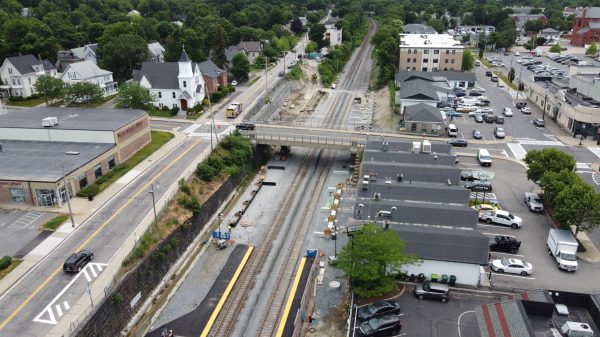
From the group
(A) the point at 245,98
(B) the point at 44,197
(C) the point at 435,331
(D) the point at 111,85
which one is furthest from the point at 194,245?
(D) the point at 111,85

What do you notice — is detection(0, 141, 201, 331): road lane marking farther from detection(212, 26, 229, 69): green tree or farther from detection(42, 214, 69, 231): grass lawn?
detection(212, 26, 229, 69): green tree

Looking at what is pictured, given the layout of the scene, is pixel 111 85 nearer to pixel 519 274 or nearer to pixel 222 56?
pixel 222 56

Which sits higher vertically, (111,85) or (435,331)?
(111,85)

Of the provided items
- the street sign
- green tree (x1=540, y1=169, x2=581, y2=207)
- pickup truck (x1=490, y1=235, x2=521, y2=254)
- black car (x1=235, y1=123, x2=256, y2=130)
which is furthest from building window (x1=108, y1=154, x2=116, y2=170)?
green tree (x1=540, y1=169, x2=581, y2=207)

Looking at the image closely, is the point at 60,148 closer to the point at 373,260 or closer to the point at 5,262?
the point at 5,262

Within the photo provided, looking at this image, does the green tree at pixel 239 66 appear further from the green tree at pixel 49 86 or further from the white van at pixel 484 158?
the white van at pixel 484 158
